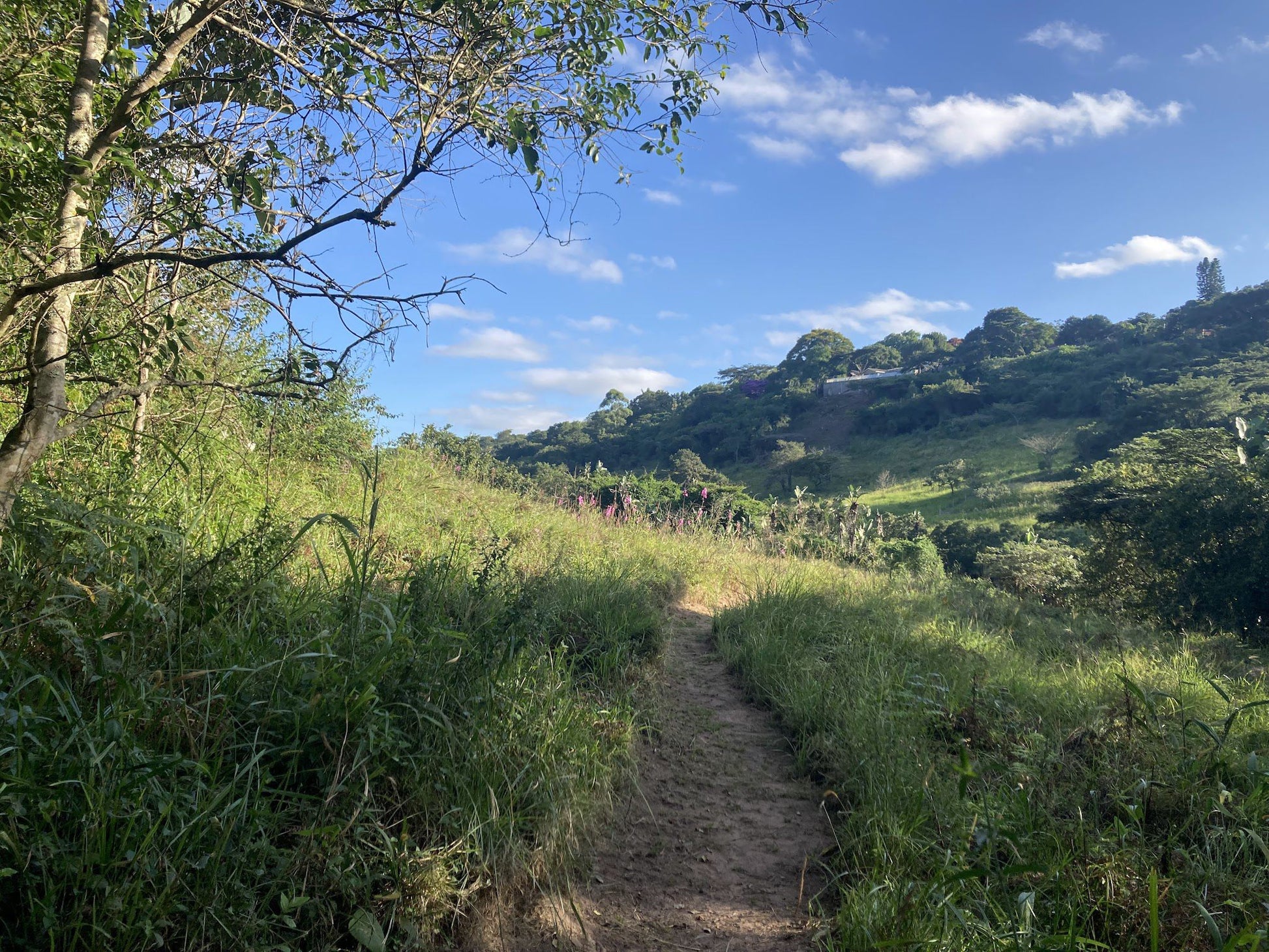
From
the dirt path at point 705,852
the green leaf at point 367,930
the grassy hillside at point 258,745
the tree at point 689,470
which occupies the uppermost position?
the tree at point 689,470

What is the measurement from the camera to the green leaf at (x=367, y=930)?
1.95 metres

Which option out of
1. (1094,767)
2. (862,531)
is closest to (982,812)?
(1094,767)

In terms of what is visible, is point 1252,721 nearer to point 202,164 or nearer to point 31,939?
point 31,939

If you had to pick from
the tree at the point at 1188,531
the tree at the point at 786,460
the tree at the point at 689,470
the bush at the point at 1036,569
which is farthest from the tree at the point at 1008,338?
the tree at the point at 1188,531

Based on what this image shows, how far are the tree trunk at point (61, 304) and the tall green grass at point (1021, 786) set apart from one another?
3.30 metres

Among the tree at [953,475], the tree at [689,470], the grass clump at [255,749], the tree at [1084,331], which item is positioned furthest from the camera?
the tree at [1084,331]

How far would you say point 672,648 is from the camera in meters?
6.16

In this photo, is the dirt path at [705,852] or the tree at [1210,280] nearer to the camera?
the dirt path at [705,852]

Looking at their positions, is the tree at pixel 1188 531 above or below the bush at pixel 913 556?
above

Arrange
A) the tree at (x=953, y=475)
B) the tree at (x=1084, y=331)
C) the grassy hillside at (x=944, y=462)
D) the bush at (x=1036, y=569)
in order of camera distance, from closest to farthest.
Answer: the bush at (x=1036, y=569) < the grassy hillside at (x=944, y=462) < the tree at (x=953, y=475) < the tree at (x=1084, y=331)

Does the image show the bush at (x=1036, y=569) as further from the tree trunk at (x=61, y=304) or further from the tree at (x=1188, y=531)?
the tree trunk at (x=61, y=304)

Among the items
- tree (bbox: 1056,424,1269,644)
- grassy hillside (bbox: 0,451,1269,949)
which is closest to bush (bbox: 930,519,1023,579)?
tree (bbox: 1056,424,1269,644)

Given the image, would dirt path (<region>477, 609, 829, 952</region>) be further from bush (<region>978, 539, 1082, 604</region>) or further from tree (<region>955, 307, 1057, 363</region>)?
tree (<region>955, 307, 1057, 363</region>)

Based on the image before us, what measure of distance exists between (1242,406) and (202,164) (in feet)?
122
